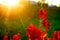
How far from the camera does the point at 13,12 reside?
5.57 ft

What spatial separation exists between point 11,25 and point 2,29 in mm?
92

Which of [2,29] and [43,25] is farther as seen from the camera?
[2,29]

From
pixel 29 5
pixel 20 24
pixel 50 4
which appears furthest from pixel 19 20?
pixel 50 4

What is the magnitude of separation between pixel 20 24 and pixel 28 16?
10 centimetres

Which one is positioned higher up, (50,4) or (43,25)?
(50,4)

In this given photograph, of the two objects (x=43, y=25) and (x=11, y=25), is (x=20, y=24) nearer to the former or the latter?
(x=11, y=25)

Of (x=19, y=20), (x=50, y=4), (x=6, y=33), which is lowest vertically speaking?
(x=6, y=33)

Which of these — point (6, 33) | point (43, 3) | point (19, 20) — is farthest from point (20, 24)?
point (43, 3)

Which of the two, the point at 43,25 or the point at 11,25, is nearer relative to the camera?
the point at 43,25

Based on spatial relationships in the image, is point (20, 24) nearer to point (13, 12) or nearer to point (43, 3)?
point (13, 12)

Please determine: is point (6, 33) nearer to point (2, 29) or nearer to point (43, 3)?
point (2, 29)

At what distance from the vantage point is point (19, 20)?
1.68 meters

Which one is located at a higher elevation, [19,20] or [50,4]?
[50,4]

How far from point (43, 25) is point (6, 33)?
45 cm
